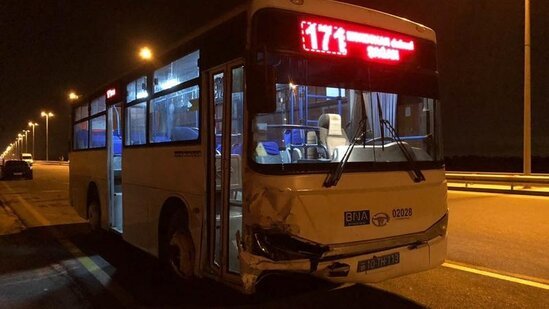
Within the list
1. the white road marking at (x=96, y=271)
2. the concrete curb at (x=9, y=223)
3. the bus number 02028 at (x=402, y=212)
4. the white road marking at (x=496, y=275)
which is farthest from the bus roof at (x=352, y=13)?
the concrete curb at (x=9, y=223)

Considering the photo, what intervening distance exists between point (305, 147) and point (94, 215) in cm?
676

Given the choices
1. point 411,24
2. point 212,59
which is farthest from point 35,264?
point 411,24

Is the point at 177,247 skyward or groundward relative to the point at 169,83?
groundward

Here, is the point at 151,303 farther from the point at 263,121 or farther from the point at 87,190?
the point at 87,190

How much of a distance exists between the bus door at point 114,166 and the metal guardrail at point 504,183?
46.2 feet

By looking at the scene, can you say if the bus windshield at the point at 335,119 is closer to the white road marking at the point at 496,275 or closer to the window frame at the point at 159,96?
the window frame at the point at 159,96

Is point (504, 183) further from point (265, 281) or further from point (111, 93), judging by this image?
point (265, 281)

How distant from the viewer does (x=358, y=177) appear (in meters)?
5.14

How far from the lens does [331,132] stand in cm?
542

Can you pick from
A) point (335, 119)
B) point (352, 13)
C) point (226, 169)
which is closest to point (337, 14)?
point (352, 13)

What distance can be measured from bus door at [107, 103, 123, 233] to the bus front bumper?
204 inches

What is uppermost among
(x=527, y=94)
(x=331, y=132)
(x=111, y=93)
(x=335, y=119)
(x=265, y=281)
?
(x=527, y=94)

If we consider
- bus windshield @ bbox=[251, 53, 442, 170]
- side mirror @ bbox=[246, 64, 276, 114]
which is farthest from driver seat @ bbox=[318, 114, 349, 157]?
side mirror @ bbox=[246, 64, 276, 114]

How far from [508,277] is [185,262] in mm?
4041
